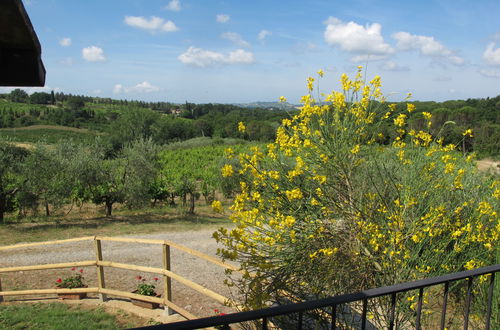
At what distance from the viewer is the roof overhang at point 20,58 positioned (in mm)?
1955

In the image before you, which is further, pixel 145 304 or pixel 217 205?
pixel 145 304

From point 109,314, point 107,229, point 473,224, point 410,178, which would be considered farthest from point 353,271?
point 107,229

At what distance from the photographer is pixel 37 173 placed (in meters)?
13.5

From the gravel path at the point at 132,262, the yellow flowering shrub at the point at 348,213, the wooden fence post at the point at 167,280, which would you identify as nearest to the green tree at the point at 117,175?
the gravel path at the point at 132,262

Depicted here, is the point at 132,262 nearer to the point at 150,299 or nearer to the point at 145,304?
the point at 145,304

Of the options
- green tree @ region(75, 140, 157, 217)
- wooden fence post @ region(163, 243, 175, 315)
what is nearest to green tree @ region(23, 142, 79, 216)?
green tree @ region(75, 140, 157, 217)

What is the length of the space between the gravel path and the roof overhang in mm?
5783

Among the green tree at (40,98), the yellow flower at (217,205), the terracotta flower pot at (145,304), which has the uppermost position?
the green tree at (40,98)

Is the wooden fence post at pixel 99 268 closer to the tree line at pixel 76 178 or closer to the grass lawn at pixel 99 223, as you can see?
the grass lawn at pixel 99 223

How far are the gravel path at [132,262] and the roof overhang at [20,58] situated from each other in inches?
228

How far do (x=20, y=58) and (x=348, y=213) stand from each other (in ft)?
10.9

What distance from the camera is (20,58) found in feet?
7.07

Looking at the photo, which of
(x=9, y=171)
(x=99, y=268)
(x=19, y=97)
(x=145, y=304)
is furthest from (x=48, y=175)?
(x=19, y=97)

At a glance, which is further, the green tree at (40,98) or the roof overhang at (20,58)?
the green tree at (40,98)
